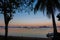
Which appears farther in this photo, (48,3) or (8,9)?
(48,3)

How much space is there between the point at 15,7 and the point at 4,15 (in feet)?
5.82

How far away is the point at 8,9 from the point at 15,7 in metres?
0.79

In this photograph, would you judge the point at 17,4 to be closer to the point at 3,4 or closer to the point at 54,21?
the point at 3,4

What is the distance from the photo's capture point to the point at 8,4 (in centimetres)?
2127

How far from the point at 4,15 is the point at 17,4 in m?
2.17

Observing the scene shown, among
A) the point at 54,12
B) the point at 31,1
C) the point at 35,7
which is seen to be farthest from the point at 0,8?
the point at 54,12

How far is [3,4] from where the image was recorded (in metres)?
21.4

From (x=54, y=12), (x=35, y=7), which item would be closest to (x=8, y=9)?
(x=35, y=7)

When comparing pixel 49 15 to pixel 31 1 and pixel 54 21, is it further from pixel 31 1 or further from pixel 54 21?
pixel 31 1

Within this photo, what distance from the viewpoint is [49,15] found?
25859 mm

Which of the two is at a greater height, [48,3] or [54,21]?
[48,3]

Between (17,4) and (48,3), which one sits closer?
(17,4)

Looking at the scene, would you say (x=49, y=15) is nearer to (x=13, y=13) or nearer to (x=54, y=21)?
(x=54, y=21)

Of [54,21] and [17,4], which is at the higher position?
[17,4]
